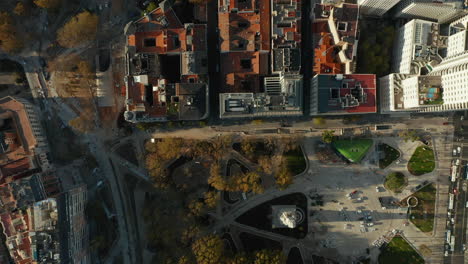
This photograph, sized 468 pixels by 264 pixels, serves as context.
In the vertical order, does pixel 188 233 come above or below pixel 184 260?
above

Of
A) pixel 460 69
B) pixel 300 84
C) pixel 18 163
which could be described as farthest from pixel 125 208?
pixel 460 69

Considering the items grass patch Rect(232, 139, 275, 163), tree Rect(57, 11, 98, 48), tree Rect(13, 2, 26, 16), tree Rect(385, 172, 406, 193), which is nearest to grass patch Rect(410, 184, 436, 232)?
tree Rect(385, 172, 406, 193)

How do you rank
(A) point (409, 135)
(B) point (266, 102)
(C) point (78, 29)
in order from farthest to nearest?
Answer: (A) point (409, 135) < (C) point (78, 29) < (B) point (266, 102)

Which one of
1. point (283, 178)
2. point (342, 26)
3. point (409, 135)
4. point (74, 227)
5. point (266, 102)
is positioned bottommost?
point (74, 227)

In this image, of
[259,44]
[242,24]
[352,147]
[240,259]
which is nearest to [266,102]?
[259,44]

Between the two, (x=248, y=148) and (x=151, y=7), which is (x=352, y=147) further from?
(x=151, y=7)

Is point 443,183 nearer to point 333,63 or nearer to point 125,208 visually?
point 333,63
